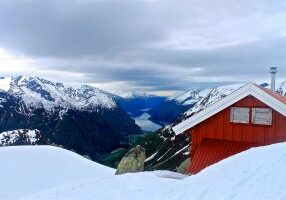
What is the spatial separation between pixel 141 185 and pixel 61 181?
40.2ft

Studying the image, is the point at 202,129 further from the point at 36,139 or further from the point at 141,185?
the point at 36,139

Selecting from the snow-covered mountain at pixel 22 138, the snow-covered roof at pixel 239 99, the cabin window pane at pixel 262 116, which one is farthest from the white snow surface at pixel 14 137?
the cabin window pane at pixel 262 116

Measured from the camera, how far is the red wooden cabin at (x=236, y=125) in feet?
65.0

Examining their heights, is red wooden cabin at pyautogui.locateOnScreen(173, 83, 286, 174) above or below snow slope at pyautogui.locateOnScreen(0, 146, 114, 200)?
above

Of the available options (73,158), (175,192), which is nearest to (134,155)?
(73,158)

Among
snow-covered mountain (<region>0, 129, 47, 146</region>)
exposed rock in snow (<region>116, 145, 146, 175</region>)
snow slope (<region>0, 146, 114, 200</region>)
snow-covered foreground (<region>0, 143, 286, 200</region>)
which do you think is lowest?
snow-covered mountain (<region>0, 129, 47, 146</region>)

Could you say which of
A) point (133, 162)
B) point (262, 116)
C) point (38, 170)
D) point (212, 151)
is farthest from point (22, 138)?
point (262, 116)

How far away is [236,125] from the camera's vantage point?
812 inches

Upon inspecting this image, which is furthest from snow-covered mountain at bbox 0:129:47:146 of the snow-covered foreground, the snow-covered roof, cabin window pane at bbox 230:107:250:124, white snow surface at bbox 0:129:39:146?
cabin window pane at bbox 230:107:250:124

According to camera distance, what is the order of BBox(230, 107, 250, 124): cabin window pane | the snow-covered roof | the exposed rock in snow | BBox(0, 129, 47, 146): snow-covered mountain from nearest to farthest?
the snow-covered roof → BBox(230, 107, 250, 124): cabin window pane → the exposed rock in snow → BBox(0, 129, 47, 146): snow-covered mountain

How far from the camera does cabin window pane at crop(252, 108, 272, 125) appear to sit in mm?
19859

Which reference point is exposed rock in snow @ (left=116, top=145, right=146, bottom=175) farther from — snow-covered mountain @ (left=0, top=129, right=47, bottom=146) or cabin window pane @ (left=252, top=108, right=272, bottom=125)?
snow-covered mountain @ (left=0, top=129, right=47, bottom=146)

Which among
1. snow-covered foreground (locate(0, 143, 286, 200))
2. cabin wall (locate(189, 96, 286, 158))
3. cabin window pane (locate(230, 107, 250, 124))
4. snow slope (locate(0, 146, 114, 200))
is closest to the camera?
snow-covered foreground (locate(0, 143, 286, 200))

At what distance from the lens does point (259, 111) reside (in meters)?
20.2
